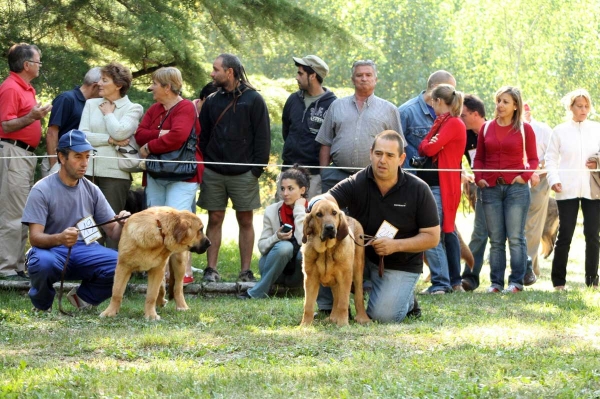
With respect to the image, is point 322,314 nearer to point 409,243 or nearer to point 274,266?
point 409,243

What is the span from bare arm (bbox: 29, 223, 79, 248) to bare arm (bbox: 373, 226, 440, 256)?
7.97ft

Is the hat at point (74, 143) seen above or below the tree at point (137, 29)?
below

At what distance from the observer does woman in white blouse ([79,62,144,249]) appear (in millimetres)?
9148

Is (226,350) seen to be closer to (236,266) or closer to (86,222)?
(86,222)

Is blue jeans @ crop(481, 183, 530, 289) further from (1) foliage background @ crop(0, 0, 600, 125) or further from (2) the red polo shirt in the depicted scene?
(2) the red polo shirt

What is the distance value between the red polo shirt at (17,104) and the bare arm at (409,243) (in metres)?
4.36

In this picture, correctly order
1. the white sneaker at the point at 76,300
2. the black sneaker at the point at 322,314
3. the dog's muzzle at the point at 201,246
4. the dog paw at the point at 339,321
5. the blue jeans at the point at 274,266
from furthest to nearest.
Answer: the blue jeans at the point at 274,266, the white sneaker at the point at 76,300, the black sneaker at the point at 322,314, the dog's muzzle at the point at 201,246, the dog paw at the point at 339,321

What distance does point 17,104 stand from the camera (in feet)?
30.8

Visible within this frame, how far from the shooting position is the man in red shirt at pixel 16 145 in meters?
9.37

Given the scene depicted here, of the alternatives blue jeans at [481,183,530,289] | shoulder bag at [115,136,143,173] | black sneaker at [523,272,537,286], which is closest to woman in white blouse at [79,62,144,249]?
→ shoulder bag at [115,136,143,173]

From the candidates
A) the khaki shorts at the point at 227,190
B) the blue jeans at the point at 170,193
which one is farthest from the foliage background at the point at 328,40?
the blue jeans at the point at 170,193

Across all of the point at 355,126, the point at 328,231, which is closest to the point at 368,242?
the point at 328,231

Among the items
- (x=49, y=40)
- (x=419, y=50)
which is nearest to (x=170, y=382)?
(x=49, y=40)

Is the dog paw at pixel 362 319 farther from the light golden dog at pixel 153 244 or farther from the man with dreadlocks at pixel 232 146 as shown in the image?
the man with dreadlocks at pixel 232 146
